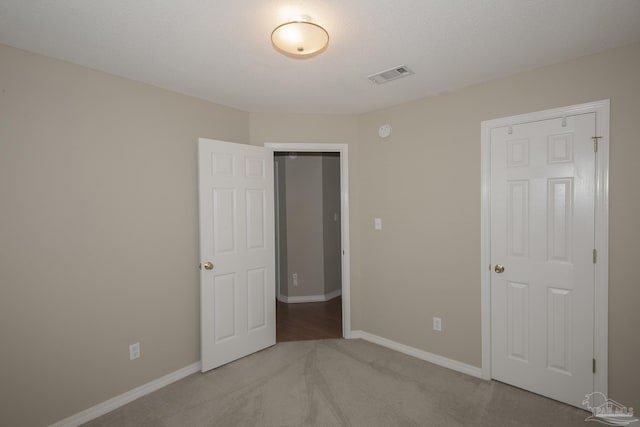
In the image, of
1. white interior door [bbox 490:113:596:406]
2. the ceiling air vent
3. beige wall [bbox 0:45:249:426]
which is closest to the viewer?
beige wall [bbox 0:45:249:426]

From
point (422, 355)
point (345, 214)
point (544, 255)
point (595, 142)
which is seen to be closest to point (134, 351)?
point (345, 214)

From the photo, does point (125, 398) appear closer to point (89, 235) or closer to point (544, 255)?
point (89, 235)

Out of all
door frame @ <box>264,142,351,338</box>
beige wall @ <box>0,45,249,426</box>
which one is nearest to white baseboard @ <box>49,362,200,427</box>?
beige wall @ <box>0,45,249,426</box>

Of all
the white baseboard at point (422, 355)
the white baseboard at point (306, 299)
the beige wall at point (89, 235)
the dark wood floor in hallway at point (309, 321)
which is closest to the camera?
the beige wall at point (89, 235)

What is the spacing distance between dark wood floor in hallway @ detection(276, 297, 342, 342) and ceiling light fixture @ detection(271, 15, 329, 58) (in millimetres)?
2896

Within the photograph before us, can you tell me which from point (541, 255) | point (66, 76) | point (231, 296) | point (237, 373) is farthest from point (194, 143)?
point (541, 255)

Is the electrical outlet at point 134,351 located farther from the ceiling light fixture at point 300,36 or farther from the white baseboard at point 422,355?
the ceiling light fixture at point 300,36

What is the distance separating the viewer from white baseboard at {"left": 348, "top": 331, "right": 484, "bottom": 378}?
9.07ft

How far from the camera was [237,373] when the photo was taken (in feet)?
9.23

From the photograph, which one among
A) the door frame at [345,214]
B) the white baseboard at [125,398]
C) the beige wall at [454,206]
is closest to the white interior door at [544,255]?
the beige wall at [454,206]

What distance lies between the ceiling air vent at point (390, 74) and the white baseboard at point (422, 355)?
2495 millimetres

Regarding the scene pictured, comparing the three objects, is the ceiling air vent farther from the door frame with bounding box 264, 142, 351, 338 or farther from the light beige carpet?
the light beige carpet

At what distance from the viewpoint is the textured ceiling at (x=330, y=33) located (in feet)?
5.36

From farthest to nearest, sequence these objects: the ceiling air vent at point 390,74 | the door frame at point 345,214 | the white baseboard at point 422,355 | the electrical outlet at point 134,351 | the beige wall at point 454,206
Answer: the door frame at point 345,214 < the white baseboard at point 422,355 < the electrical outlet at point 134,351 < the ceiling air vent at point 390,74 < the beige wall at point 454,206
